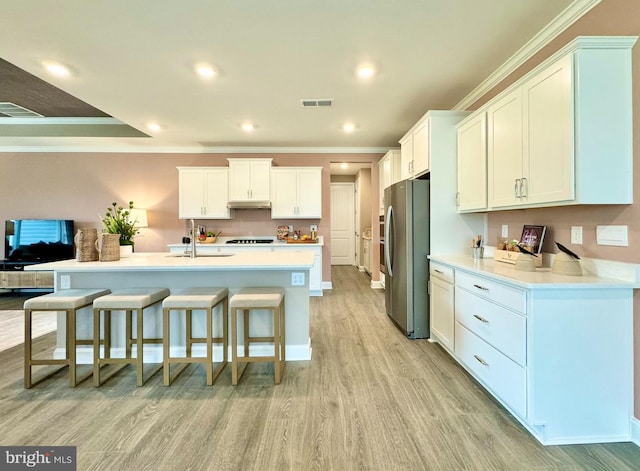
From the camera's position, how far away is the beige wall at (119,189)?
17.0 ft

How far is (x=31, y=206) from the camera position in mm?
5172

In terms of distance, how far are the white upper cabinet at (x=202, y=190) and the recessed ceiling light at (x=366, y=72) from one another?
3.00 meters

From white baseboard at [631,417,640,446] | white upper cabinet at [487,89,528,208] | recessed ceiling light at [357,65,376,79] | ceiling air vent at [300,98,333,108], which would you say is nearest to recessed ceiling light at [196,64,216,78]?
ceiling air vent at [300,98,333,108]

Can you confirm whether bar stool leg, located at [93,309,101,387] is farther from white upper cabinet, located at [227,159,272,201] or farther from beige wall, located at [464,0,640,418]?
beige wall, located at [464,0,640,418]

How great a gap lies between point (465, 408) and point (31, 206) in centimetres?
705

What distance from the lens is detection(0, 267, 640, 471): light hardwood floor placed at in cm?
149

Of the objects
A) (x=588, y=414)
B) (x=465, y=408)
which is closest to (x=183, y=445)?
(x=465, y=408)

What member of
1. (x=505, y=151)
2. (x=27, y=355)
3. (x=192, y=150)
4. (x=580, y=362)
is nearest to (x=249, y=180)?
(x=192, y=150)

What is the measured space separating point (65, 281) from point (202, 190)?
2.71 metres

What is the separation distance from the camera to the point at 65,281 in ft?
8.47

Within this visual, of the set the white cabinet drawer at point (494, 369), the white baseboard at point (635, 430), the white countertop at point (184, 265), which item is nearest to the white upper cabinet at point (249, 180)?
the white countertop at point (184, 265)

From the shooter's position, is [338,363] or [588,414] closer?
[588,414]

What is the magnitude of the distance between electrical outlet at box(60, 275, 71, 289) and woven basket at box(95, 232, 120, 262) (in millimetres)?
378

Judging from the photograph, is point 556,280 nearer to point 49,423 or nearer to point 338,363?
point 338,363
